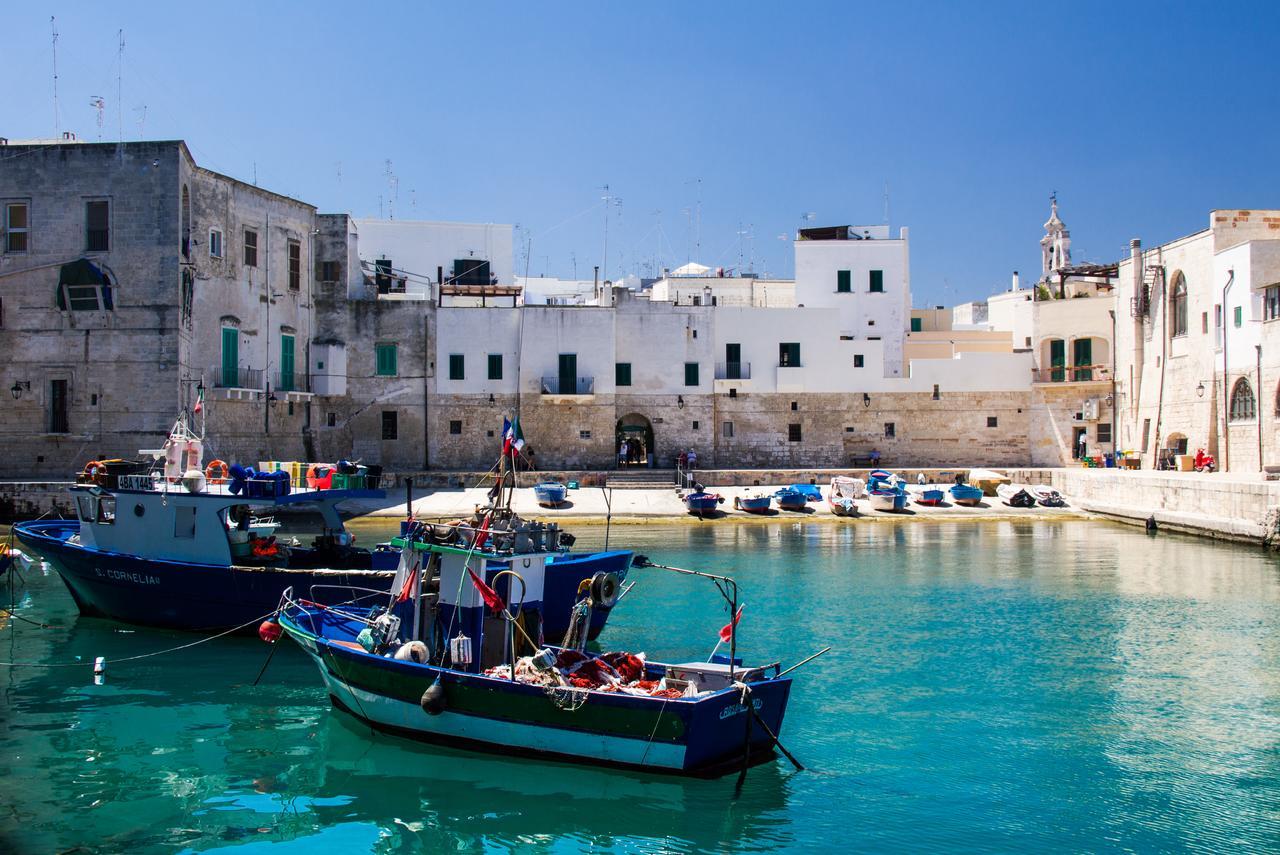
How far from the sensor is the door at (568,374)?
3847cm

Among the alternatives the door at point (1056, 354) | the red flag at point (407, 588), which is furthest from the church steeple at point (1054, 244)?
the red flag at point (407, 588)

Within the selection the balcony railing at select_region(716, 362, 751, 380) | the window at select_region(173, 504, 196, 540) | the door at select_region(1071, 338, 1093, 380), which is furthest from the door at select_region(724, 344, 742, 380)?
the window at select_region(173, 504, 196, 540)

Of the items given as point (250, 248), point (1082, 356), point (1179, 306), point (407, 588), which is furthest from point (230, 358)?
point (1179, 306)

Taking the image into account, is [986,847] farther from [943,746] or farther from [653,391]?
[653,391]

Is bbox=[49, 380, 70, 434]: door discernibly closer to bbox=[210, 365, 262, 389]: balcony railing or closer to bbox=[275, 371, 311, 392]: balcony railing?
bbox=[210, 365, 262, 389]: balcony railing

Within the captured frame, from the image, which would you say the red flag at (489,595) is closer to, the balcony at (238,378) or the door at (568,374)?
the balcony at (238,378)

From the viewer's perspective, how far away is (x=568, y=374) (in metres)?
38.5

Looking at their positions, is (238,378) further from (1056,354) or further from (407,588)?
(1056,354)

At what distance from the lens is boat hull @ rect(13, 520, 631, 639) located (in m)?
17.1

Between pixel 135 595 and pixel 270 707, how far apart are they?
556 centimetres

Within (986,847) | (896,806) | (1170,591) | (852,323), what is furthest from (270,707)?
(852,323)

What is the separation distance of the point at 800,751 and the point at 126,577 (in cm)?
1217

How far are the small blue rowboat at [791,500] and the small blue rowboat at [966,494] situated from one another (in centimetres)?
516

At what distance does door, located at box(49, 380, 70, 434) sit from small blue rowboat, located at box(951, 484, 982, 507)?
27.6 m
